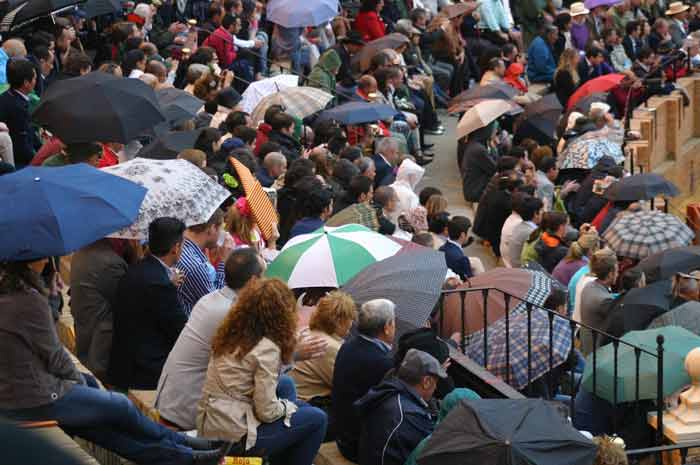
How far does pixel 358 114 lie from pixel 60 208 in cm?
821

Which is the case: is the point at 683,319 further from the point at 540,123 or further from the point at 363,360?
the point at 540,123

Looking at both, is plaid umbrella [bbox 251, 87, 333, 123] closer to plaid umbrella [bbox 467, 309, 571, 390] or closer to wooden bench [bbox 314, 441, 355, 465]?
plaid umbrella [bbox 467, 309, 571, 390]

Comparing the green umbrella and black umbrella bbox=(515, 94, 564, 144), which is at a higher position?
the green umbrella

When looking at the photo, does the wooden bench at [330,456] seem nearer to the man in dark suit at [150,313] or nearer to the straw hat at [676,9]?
the man in dark suit at [150,313]

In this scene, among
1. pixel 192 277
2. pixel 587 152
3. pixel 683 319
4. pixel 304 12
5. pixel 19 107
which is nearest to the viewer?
pixel 192 277

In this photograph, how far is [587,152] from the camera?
16875 millimetres

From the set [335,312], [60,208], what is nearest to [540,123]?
[335,312]

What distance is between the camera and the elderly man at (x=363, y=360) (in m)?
→ 7.78

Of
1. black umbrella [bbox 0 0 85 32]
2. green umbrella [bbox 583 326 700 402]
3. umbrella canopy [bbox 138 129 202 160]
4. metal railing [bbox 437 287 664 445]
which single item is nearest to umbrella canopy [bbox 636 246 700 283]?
metal railing [bbox 437 287 664 445]

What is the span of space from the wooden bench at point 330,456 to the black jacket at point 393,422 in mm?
586

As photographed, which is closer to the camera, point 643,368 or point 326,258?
point 643,368

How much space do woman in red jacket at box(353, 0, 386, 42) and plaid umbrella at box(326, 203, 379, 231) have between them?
1041 centimetres

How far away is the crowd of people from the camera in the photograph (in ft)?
22.1

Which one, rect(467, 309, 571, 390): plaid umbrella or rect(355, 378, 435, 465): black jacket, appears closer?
rect(355, 378, 435, 465): black jacket
